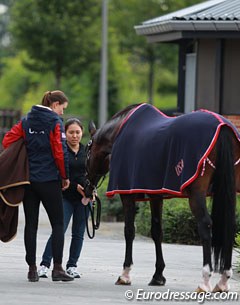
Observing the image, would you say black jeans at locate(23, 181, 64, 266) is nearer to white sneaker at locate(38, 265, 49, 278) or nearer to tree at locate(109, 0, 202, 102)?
white sneaker at locate(38, 265, 49, 278)

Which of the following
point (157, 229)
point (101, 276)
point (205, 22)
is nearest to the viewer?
point (157, 229)

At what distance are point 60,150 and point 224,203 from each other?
5.51ft

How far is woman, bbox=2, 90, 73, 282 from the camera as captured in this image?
1004 cm

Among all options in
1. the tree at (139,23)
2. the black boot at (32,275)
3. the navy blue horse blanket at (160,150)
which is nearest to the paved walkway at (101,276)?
the black boot at (32,275)

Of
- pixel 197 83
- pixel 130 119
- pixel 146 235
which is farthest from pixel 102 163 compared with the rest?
pixel 197 83

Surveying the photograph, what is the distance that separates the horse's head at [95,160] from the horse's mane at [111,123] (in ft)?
0.07

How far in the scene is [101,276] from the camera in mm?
10781

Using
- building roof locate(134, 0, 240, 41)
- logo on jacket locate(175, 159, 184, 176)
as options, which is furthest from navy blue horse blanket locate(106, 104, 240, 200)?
building roof locate(134, 0, 240, 41)

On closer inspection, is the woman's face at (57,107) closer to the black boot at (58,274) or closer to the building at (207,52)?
the black boot at (58,274)

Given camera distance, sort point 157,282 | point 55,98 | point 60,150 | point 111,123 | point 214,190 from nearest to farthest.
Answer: point 214,190
point 60,150
point 157,282
point 55,98
point 111,123

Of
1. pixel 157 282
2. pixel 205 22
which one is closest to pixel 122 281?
pixel 157 282

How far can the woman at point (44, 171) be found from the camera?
10039 mm

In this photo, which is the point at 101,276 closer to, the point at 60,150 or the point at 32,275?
the point at 32,275

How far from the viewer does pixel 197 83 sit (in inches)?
798
